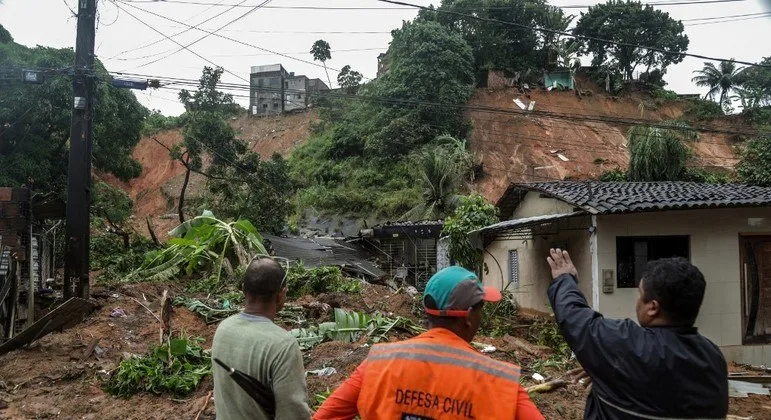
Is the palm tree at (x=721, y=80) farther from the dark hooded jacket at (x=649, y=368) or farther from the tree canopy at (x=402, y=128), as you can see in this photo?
the dark hooded jacket at (x=649, y=368)

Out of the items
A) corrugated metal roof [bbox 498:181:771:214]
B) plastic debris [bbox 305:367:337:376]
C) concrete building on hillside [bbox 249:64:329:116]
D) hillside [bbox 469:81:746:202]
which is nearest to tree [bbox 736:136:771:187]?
hillside [bbox 469:81:746:202]

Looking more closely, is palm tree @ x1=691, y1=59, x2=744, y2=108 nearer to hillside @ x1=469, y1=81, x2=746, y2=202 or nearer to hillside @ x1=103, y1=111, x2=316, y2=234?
hillside @ x1=469, y1=81, x2=746, y2=202

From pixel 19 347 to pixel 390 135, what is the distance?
2615cm

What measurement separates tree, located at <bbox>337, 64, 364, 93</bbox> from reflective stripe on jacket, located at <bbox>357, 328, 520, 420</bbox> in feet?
147

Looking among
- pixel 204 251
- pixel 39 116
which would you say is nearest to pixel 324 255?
pixel 204 251

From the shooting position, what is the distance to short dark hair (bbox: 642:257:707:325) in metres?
1.99

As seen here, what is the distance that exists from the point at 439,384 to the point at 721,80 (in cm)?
5157

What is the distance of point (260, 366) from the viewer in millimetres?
2344

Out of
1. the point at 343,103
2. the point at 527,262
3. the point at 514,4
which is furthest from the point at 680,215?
the point at 343,103

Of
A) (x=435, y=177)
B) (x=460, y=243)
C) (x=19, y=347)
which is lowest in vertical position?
(x=19, y=347)

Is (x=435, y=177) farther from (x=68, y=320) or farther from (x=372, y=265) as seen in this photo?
(x=68, y=320)

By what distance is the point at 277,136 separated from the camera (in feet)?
166

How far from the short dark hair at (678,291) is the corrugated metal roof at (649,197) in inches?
324

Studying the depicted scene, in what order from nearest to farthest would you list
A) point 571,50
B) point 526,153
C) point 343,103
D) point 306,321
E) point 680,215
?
point 306,321 → point 680,215 → point 526,153 → point 571,50 → point 343,103
